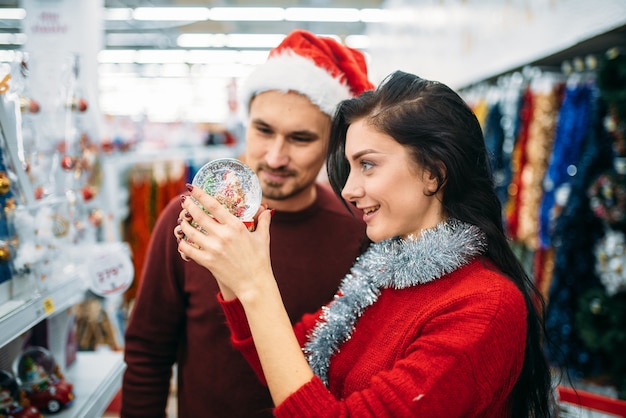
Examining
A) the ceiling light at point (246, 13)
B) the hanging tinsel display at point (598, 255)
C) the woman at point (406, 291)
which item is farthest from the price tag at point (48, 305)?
the ceiling light at point (246, 13)

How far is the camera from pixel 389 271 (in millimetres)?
1096

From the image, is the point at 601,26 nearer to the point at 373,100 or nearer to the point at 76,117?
the point at 373,100

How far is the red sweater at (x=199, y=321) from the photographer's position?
142 cm

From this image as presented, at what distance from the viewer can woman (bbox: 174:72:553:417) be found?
0.83 metres

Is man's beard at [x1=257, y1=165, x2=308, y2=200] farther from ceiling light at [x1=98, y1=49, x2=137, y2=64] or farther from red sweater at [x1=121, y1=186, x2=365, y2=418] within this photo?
ceiling light at [x1=98, y1=49, x2=137, y2=64]

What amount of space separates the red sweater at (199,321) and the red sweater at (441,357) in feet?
1.46

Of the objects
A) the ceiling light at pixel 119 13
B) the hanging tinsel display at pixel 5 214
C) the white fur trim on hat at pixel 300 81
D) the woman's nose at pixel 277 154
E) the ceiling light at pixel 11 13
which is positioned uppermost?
the ceiling light at pixel 119 13

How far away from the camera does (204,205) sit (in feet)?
2.84

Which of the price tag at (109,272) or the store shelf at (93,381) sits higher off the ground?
the price tag at (109,272)

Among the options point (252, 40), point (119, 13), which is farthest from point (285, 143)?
point (252, 40)

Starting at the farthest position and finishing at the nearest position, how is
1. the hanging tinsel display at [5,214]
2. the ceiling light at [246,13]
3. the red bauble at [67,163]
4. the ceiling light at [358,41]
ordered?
the ceiling light at [358,41] → the ceiling light at [246,13] → the red bauble at [67,163] → the hanging tinsel display at [5,214]

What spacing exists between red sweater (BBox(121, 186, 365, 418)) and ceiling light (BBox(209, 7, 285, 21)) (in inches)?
306

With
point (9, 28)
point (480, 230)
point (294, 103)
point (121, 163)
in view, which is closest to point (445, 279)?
point (480, 230)

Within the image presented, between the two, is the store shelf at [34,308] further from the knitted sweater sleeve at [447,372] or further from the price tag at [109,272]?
the knitted sweater sleeve at [447,372]
